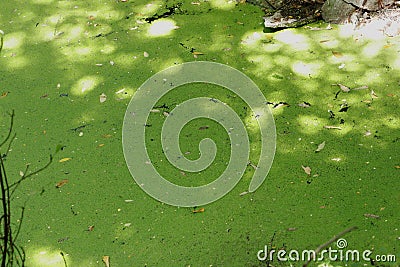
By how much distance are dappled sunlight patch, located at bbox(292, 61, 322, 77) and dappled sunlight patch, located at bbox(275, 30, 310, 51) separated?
0.47 ft

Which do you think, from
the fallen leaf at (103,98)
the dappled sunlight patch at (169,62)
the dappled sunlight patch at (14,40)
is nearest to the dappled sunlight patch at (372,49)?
the dappled sunlight patch at (169,62)

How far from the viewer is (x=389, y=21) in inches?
115

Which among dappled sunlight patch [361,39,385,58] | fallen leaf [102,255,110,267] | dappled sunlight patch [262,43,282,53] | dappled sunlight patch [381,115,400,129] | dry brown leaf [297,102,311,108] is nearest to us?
fallen leaf [102,255,110,267]

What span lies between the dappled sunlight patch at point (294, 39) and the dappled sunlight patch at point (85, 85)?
42.1 inches

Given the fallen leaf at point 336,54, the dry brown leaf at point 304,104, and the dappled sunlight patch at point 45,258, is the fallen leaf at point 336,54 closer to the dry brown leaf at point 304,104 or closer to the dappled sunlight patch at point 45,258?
the dry brown leaf at point 304,104

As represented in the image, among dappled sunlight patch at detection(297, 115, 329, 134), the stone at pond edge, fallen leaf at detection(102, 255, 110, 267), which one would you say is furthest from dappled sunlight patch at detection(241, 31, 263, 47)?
fallen leaf at detection(102, 255, 110, 267)

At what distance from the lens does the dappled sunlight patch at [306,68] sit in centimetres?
276

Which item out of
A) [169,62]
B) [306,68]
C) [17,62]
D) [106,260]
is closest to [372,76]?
[306,68]

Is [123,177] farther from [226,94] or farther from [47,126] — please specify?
[226,94]

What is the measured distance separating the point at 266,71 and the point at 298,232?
105cm

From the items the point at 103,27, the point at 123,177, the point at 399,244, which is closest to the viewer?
the point at 399,244

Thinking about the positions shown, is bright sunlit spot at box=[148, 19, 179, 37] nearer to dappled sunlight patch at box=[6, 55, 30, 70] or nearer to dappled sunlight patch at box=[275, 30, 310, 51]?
dappled sunlight patch at box=[275, 30, 310, 51]

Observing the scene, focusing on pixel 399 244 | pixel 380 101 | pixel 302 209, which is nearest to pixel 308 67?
pixel 380 101

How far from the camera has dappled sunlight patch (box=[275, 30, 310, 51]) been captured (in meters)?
2.93
